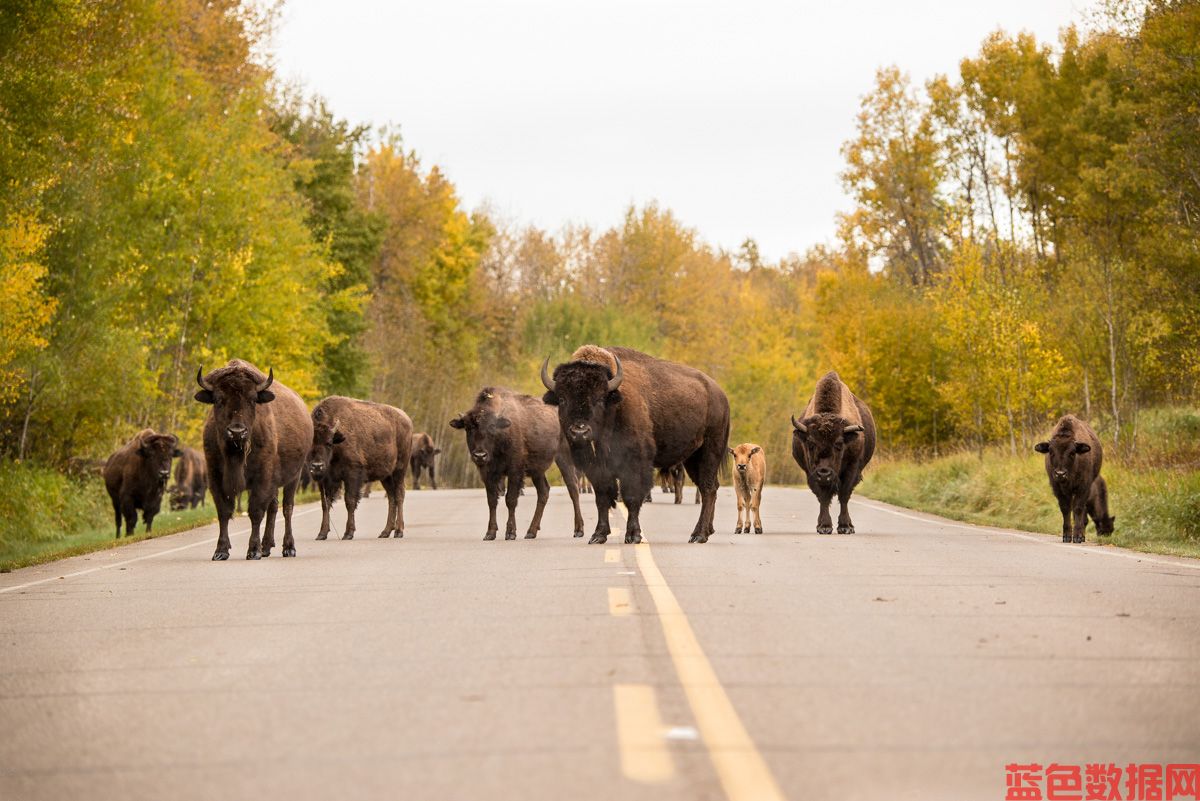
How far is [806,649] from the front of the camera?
27.7 feet

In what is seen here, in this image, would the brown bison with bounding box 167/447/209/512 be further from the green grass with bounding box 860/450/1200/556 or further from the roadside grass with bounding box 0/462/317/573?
the green grass with bounding box 860/450/1200/556

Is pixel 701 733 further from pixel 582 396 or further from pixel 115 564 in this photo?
pixel 115 564

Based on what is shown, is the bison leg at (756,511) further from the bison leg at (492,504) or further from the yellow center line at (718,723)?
the yellow center line at (718,723)

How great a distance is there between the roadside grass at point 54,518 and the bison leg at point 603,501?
21.2 ft

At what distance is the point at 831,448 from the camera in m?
21.6

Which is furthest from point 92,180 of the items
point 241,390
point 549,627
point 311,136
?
point 311,136

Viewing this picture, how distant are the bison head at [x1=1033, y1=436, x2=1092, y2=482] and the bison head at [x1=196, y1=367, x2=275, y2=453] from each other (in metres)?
10.3

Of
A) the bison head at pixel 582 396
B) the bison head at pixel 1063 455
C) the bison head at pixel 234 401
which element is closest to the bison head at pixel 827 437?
the bison head at pixel 1063 455

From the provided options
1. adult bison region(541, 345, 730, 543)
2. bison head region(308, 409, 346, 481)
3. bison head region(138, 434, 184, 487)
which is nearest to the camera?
adult bison region(541, 345, 730, 543)

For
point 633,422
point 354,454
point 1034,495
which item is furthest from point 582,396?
point 1034,495

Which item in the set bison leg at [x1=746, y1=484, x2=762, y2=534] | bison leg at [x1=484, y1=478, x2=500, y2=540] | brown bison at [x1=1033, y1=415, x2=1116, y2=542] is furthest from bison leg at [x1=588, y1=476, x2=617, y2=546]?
brown bison at [x1=1033, y1=415, x2=1116, y2=542]

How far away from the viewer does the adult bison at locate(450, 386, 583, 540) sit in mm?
21922

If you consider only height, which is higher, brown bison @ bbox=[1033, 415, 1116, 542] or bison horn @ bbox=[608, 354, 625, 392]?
bison horn @ bbox=[608, 354, 625, 392]

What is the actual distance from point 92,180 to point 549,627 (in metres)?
21.5
